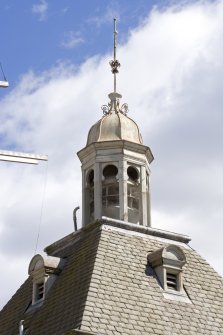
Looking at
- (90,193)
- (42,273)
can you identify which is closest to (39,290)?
(42,273)

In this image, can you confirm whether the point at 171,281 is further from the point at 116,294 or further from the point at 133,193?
the point at 133,193

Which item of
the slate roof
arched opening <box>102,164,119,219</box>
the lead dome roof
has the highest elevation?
the lead dome roof

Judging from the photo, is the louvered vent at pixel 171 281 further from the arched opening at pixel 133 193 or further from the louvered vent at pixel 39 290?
the louvered vent at pixel 39 290

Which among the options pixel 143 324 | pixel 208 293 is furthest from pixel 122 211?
pixel 143 324

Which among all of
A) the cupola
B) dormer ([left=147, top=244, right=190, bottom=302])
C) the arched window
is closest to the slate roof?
dormer ([left=147, top=244, right=190, bottom=302])

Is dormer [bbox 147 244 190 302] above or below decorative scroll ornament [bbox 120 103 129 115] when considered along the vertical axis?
below

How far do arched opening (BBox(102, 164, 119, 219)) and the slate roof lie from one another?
155cm

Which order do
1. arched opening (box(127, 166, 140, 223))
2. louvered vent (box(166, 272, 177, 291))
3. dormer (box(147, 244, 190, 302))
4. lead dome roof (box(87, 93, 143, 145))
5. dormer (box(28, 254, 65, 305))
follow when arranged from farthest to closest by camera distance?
lead dome roof (box(87, 93, 143, 145))
arched opening (box(127, 166, 140, 223))
dormer (box(28, 254, 65, 305))
louvered vent (box(166, 272, 177, 291))
dormer (box(147, 244, 190, 302))

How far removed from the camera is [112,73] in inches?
1398

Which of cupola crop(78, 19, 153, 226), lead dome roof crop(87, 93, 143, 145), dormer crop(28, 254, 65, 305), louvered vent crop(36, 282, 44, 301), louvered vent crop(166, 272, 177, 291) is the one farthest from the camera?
lead dome roof crop(87, 93, 143, 145)

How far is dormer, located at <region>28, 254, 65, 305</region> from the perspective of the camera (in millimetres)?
29781

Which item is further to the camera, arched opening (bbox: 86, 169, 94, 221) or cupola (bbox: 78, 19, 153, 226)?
arched opening (bbox: 86, 169, 94, 221)

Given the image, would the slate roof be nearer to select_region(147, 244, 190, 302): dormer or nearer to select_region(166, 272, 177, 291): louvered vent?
select_region(147, 244, 190, 302): dormer

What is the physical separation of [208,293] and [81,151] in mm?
6825
